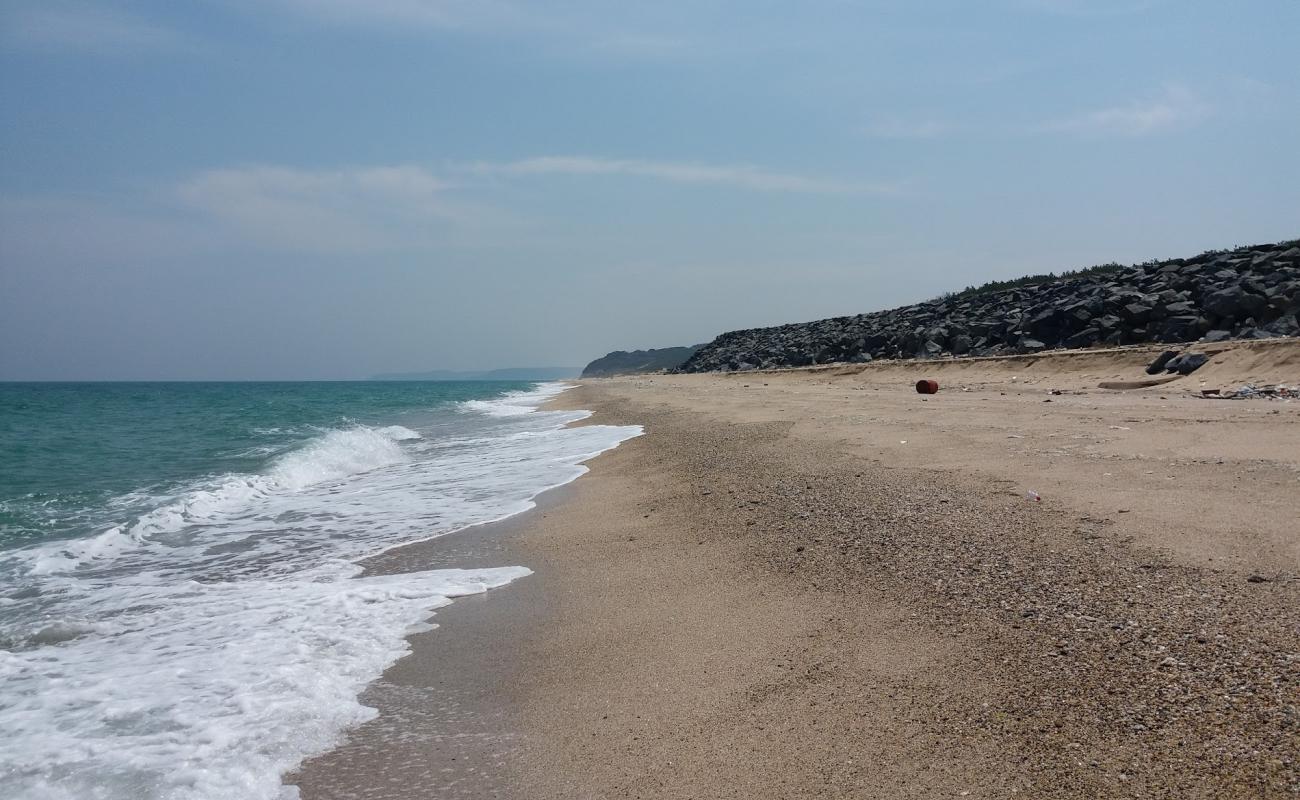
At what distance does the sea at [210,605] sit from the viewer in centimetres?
328

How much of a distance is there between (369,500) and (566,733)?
757 cm

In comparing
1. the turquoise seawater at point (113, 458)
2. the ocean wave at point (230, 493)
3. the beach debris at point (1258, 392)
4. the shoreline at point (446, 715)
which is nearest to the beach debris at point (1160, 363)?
the beach debris at point (1258, 392)

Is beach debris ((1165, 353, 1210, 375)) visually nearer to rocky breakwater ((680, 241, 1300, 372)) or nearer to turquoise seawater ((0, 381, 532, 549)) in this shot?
rocky breakwater ((680, 241, 1300, 372))

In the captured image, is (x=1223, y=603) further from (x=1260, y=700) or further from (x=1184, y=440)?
(x=1184, y=440)

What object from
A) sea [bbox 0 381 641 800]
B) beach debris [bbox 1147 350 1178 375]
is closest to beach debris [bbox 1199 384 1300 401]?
beach debris [bbox 1147 350 1178 375]

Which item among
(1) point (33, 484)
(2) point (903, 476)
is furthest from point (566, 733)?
(1) point (33, 484)

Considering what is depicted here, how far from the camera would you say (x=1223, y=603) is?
3352 millimetres

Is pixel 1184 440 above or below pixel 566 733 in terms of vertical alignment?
above

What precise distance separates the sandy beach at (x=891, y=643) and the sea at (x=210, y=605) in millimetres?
421

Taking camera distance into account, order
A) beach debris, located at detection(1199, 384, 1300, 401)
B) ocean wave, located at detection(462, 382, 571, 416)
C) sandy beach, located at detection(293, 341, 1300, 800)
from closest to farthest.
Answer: sandy beach, located at detection(293, 341, 1300, 800) → beach debris, located at detection(1199, 384, 1300, 401) → ocean wave, located at detection(462, 382, 571, 416)

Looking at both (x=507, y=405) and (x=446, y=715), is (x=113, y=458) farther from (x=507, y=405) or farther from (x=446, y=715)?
(x=507, y=405)

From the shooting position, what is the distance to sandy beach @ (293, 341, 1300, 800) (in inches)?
101

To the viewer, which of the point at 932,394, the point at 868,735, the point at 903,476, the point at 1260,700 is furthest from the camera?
the point at 932,394

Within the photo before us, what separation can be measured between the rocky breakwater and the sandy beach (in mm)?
12248
